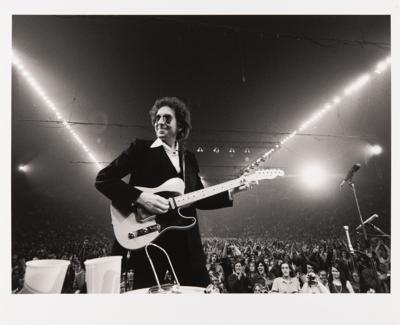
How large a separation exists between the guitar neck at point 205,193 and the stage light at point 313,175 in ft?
1.72

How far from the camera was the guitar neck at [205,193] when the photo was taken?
84.4 inches

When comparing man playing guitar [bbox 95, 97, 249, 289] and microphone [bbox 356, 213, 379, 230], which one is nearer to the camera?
man playing guitar [bbox 95, 97, 249, 289]

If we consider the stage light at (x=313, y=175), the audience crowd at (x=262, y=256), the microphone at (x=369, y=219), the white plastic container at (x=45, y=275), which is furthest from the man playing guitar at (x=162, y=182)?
the microphone at (x=369, y=219)

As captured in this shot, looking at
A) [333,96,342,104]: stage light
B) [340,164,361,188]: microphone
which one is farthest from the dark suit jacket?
[333,96,342,104]: stage light

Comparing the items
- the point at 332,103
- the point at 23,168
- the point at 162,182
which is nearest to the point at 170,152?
the point at 162,182

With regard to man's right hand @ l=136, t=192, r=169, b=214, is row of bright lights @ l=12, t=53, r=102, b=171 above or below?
above

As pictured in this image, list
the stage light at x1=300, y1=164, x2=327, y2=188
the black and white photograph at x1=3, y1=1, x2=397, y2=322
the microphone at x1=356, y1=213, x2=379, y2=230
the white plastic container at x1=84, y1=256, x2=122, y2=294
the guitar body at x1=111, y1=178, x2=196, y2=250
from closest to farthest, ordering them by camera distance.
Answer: the white plastic container at x1=84, y1=256, x2=122, y2=294 < the guitar body at x1=111, y1=178, x2=196, y2=250 < the black and white photograph at x1=3, y1=1, x2=397, y2=322 < the microphone at x1=356, y1=213, x2=379, y2=230 < the stage light at x1=300, y1=164, x2=327, y2=188

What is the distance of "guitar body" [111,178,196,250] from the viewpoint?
2.07 metres

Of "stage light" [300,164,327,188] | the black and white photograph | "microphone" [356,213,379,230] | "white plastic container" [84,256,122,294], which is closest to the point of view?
"white plastic container" [84,256,122,294]

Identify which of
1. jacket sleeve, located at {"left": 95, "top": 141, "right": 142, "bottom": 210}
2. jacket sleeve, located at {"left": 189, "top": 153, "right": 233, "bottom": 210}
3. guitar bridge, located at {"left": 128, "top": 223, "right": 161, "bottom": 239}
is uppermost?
jacket sleeve, located at {"left": 95, "top": 141, "right": 142, "bottom": 210}

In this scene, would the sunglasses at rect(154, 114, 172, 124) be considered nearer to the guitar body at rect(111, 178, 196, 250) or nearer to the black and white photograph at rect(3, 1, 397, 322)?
the black and white photograph at rect(3, 1, 397, 322)

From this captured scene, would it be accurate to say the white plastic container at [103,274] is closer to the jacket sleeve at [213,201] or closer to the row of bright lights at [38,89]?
the jacket sleeve at [213,201]
